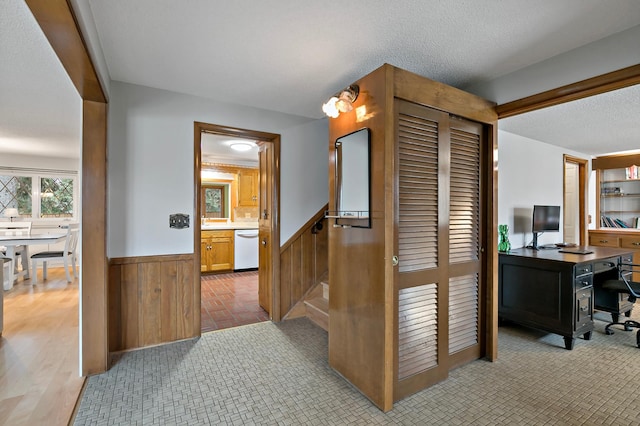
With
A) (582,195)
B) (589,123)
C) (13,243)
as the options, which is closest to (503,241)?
(589,123)

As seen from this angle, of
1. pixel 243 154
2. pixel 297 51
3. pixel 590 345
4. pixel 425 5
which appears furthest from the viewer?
pixel 243 154

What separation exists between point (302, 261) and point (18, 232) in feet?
18.9

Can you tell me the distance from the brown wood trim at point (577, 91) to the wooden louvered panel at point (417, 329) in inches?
62.8

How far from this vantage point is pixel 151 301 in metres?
2.81

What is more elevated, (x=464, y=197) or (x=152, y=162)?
(x=152, y=162)

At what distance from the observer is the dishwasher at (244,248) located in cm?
602

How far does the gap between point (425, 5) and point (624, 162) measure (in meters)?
5.78

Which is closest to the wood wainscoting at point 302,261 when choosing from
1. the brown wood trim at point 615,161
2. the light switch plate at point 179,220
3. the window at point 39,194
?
the light switch plate at point 179,220

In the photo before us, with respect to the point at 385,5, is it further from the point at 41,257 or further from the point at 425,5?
the point at 41,257

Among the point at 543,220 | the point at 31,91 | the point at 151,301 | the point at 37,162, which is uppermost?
the point at 31,91

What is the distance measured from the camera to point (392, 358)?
1951mm

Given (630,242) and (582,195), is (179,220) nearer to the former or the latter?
(582,195)

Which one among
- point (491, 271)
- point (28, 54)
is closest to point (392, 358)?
point (491, 271)

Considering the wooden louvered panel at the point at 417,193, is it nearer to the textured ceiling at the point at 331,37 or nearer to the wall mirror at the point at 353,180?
the wall mirror at the point at 353,180
